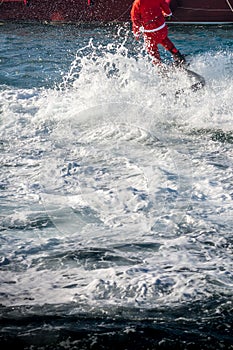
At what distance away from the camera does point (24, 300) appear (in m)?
4.18

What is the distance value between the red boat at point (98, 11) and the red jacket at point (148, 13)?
856 centimetres

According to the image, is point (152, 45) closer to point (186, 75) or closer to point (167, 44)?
point (167, 44)

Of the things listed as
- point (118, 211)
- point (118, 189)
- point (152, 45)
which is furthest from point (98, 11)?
point (118, 211)

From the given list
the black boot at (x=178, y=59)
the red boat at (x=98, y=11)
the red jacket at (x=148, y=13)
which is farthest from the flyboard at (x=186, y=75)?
the red boat at (x=98, y=11)

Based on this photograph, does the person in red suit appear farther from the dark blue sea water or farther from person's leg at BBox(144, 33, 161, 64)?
the dark blue sea water

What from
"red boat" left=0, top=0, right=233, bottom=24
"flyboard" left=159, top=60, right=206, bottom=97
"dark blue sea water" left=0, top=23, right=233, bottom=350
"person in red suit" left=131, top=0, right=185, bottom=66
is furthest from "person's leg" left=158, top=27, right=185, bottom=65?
"red boat" left=0, top=0, right=233, bottom=24

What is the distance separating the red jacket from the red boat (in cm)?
856

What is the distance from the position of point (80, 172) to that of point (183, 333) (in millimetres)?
3294

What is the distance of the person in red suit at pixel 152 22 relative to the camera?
9.05 meters

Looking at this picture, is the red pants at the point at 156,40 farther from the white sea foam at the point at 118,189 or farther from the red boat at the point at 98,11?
the red boat at the point at 98,11

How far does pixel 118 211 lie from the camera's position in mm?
5676

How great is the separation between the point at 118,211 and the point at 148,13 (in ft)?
14.9

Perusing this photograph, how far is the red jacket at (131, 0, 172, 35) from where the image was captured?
9031 mm

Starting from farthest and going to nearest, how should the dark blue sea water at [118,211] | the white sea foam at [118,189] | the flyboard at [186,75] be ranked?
the flyboard at [186,75], the white sea foam at [118,189], the dark blue sea water at [118,211]
